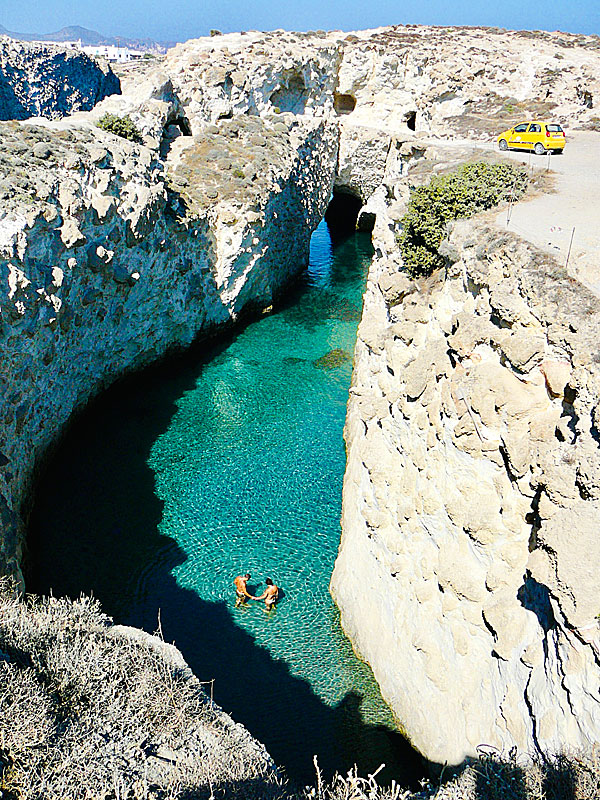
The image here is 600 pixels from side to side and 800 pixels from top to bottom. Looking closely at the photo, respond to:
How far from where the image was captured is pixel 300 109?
119 ft

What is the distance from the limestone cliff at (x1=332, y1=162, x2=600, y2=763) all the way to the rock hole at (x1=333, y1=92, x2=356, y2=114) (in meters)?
32.8

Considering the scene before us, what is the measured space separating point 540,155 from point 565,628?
52.3 ft

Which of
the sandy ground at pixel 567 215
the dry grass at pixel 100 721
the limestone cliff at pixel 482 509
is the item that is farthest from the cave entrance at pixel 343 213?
the dry grass at pixel 100 721

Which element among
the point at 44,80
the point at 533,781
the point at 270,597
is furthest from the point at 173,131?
the point at 44,80

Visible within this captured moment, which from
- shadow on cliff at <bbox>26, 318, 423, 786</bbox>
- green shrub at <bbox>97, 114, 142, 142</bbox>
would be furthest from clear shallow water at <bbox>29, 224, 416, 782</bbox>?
green shrub at <bbox>97, 114, 142, 142</bbox>

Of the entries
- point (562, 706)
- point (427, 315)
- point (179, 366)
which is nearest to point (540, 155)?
point (427, 315)

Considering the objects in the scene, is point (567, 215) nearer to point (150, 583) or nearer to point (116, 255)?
point (150, 583)

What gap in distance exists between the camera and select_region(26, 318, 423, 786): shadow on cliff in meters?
10.3

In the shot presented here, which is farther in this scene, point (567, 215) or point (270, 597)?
point (270, 597)

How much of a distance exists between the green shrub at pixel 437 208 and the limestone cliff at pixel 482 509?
53 centimetres

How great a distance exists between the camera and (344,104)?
40.7 metres

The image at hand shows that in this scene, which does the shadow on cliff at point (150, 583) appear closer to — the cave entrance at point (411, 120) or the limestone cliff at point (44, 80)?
the cave entrance at point (411, 120)

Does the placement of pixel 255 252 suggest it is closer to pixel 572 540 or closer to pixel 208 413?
pixel 208 413

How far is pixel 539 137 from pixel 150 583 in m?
16.6
